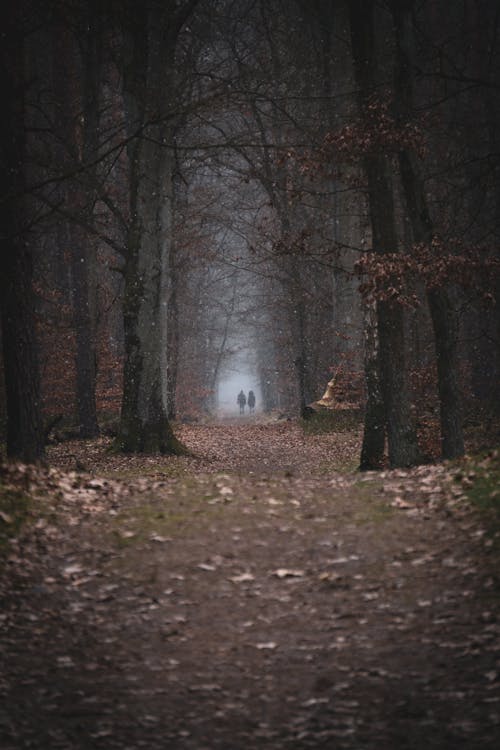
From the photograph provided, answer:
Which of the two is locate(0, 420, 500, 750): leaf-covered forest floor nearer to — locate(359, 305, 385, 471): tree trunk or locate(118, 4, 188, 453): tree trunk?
locate(359, 305, 385, 471): tree trunk

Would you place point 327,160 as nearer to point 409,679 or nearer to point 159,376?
point 159,376

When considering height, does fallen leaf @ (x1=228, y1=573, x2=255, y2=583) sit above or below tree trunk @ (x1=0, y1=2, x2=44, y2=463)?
below

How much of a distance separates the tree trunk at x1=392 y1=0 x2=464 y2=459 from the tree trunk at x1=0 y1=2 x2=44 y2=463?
6013 mm

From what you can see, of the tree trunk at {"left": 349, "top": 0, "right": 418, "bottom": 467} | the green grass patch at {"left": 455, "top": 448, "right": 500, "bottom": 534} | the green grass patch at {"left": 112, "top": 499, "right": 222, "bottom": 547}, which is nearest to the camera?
the green grass patch at {"left": 455, "top": 448, "right": 500, "bottom": 534}

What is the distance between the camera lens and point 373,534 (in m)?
7.24

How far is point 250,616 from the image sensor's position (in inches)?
225

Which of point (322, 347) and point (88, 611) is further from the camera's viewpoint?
point (322, 347)

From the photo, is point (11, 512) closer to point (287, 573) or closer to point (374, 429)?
point (287, 573)

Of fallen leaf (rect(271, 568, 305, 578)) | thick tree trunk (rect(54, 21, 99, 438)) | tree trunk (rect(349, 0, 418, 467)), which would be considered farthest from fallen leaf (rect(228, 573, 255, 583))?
thick tree trunk (rect(54, 21, 99, 438))

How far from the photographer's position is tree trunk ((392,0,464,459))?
37.4ft

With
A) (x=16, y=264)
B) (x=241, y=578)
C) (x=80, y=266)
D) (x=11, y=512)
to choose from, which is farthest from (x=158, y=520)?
(x=80, y=266)

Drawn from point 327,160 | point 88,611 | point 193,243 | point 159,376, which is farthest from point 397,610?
point 193,243

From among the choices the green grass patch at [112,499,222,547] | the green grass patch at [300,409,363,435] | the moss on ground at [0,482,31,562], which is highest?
the green grass patch at [300,409,363,435]

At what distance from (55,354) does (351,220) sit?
1037cm
